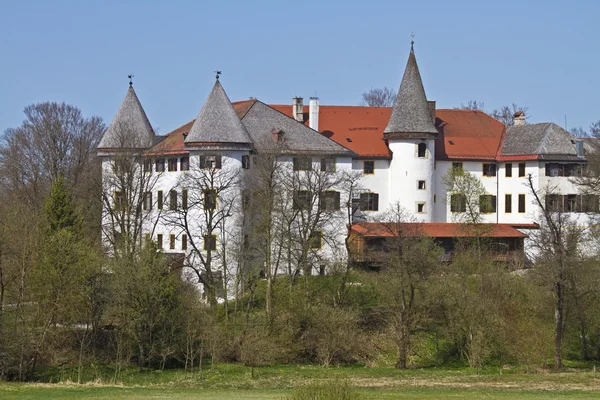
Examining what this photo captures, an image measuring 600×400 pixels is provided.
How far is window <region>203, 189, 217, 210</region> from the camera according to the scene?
53938mm

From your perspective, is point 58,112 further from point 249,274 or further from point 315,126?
point 249,274

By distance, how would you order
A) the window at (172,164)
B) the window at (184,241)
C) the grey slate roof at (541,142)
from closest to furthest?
1. the window at (184,241)
2. the window at (172,164)
3. the grey slate roof at (541,142)

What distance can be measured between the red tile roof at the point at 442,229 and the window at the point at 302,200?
400cm

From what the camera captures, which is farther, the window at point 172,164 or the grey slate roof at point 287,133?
the grey slate roof at point 287,133

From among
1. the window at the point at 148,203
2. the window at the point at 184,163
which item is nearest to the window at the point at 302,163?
the window at the point at 184,163

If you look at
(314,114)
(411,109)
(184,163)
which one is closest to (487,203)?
(411,109)

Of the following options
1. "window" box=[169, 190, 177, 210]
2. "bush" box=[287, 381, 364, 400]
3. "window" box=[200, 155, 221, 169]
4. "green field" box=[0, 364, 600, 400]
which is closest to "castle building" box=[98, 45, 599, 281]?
"window" box=[200, 155, 221, 169]

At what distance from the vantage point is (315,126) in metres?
63.1

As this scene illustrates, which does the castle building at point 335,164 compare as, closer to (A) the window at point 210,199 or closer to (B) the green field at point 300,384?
(A) the window at point 210,199

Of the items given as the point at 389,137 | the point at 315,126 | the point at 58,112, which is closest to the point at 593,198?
the point at 389,137

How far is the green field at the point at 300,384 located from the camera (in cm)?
3278

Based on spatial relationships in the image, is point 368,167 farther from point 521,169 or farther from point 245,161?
point 521,169

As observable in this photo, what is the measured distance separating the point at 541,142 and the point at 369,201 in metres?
10.5

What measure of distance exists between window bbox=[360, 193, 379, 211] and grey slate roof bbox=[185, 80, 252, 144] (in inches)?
315
